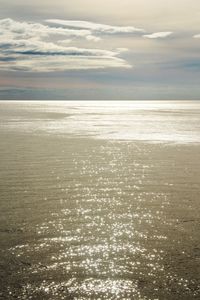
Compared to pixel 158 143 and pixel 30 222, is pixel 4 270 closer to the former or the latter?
pixel 30 222

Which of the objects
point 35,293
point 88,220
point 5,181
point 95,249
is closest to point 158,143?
point 5,181

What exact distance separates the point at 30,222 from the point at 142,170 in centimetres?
1196

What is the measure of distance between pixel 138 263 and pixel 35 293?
3.12 meters

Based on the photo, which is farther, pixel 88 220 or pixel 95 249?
pixel 88 220

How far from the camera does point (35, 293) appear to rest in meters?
9.77

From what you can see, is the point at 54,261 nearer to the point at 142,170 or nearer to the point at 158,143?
the point at 142,170

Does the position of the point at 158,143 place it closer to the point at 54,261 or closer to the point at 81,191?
the point at 81,191

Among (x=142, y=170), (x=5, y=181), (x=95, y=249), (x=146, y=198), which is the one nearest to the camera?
(x=95, y=249)

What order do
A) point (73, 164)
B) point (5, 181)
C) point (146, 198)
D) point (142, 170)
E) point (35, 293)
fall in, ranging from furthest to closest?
point (73, 164), point (142, 170), point (5, 181), point (146, 198), point (35, 293)

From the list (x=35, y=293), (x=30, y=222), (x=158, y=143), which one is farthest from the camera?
(x=158, y=143)

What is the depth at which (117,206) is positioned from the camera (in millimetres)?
17234

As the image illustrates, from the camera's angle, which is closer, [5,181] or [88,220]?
[88,220]

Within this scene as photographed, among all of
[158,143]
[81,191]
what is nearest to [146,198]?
[81,191]

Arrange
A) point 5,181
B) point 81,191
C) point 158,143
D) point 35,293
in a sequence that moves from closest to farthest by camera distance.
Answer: point 35,293 < point 81,191 < point 5,181 < point 158,143
